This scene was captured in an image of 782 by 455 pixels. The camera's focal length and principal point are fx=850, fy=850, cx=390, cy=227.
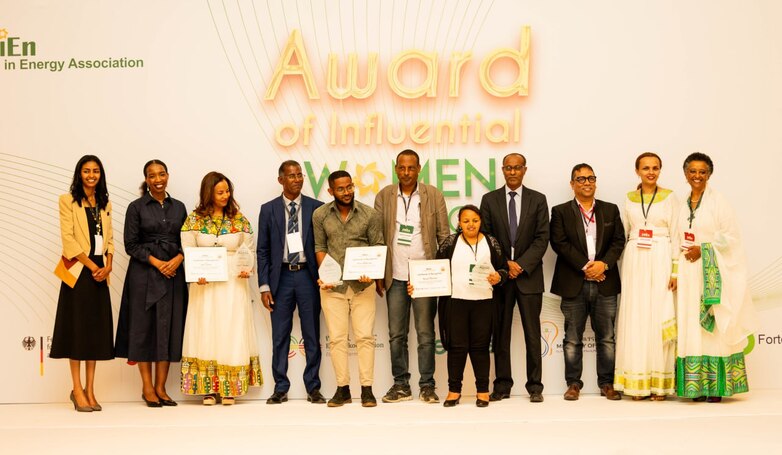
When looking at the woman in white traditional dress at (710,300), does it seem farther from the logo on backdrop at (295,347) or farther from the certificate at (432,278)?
Answer: the logo on backdrop at (295,347)

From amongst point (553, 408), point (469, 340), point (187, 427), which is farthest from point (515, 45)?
point (187, 427)

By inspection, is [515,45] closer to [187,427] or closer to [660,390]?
[660,390]

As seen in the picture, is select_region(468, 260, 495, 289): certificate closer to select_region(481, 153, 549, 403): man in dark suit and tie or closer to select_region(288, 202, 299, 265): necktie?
select_region(481, 153, 549, 403): man in dark suit and tie

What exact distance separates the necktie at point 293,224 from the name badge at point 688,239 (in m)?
2.75

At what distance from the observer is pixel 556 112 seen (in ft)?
21.8

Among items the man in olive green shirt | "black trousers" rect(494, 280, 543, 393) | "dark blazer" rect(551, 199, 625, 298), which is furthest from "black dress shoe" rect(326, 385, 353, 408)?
"dark blazer" rect(551, 199, 625, 298)

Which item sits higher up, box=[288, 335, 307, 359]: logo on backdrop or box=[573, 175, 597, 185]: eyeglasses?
box=[573, 175, 597, 185]: eyeglasses

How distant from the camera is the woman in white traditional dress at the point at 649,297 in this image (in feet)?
19.6

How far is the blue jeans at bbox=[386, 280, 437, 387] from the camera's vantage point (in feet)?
20.2

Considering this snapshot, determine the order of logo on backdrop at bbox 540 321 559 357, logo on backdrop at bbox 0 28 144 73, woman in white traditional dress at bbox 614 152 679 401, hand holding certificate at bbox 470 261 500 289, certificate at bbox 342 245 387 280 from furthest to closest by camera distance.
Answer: logo on backdrop at bbox 0 28 144 73
logo on backdrop at bbox 540 321 559 357
woman in white traditional dress at bbox 614 152 679 401
certificate at bbox 342 245 387 280
hand holding certificate at bbox 470 261 500 289

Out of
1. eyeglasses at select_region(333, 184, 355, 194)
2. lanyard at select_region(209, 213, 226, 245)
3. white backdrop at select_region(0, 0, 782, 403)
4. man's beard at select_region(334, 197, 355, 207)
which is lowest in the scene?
lanyard at select_region(209, 213, 226, 245)

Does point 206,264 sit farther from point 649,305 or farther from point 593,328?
point 649,305

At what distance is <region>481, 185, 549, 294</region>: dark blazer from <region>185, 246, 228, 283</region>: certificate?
1.89 m

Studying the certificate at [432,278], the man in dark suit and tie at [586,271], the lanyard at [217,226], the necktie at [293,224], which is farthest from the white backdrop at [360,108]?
the certificate at [432,278]
